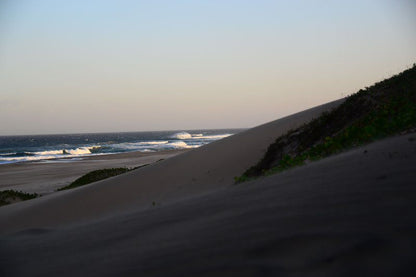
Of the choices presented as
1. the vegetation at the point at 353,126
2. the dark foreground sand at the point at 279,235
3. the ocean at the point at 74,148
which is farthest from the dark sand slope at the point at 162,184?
the ocean at the point at 74,148

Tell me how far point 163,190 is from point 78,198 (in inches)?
101

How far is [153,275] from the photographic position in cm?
269

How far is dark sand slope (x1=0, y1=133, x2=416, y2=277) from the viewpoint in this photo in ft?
7.35

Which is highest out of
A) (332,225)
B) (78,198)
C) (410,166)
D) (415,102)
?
(415,102)

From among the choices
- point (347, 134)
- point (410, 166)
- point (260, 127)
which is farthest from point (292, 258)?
point (260, 127)

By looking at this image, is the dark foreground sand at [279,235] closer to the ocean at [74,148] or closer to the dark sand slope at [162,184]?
the dark sand slope at [162,184]

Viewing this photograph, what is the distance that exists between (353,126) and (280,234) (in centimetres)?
509

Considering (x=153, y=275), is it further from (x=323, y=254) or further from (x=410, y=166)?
(x=410, y=166)

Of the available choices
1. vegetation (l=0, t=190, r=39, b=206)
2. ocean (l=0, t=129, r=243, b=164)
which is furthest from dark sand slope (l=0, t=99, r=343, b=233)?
ocean (l=0, t=129, r=243, b=164)

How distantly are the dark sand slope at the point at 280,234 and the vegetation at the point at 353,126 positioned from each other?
114 cm

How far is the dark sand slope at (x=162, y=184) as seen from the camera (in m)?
8.82

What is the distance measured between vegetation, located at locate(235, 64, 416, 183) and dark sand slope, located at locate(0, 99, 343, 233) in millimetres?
1126

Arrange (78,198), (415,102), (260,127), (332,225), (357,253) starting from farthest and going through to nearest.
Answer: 1. (260,127)
2. (78,198)
3. (415,102)
4. (332,225)
5. (357,253)

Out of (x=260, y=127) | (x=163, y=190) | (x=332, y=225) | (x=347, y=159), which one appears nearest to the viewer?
(x=332, y=225)
